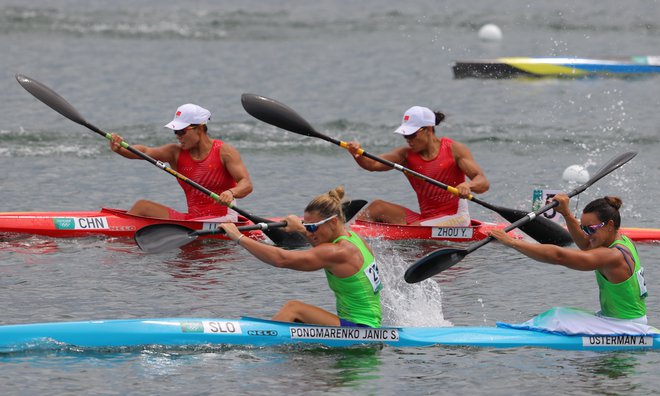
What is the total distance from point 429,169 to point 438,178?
0.52 ft

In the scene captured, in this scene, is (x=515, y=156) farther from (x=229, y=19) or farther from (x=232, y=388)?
(x=229, y=19)

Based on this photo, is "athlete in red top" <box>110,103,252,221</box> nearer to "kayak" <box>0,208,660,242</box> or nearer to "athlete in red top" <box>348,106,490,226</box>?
"kayak" <box>0,208,660,242</box>

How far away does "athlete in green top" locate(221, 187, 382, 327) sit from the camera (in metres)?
11.2

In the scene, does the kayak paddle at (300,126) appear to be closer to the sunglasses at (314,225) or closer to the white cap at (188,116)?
the white cap at (188,116)

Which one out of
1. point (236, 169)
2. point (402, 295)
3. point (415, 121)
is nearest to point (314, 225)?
point (402, 295)

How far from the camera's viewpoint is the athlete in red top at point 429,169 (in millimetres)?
15453

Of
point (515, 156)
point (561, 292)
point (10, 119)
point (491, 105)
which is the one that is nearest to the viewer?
point (561, 292)

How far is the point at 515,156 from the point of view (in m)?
23.2

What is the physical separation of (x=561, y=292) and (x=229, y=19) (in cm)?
2661

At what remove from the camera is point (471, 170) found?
1562cm

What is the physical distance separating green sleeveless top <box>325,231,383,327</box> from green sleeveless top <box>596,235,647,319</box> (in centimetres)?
196

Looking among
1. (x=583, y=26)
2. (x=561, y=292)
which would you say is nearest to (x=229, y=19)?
(x=583, y=26)

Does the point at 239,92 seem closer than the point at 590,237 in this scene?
No

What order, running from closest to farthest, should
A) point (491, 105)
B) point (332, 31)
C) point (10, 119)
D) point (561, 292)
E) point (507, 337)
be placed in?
point (507, 337), point (561, 292), point (10, 119), point (491, 105), point (332, 31)
